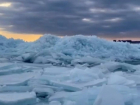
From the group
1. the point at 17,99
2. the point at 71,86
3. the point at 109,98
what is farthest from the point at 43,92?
the point at 109,98

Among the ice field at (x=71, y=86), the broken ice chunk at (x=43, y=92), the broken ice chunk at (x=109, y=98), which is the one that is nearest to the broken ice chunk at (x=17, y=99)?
the ice field at (x=71, y=86)

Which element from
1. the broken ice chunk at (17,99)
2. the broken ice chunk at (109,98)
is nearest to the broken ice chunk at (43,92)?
the broken ice chunk at (17,99)

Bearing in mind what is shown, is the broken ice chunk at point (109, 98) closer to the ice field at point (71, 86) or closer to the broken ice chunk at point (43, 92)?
the ice field at point (71, 86)

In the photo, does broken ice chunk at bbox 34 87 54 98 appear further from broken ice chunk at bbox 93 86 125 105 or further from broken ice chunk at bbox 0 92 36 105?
broken ice chunk at bbox 93 86 125 105

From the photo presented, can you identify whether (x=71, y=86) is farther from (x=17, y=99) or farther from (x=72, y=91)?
(x=17, y=99)

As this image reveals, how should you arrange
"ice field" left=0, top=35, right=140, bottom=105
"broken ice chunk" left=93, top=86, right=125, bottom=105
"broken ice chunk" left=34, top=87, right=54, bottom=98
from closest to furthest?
"broken ice chunk" left=93, top=86, right=125, bottom=105, "ice field" left=0, top=35, right=140, bottom=105, "broken ice chunk" left=34, top=87, right=54, bottom=98

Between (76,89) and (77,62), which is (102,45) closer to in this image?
(77,62)

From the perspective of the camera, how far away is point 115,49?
39.4 ft

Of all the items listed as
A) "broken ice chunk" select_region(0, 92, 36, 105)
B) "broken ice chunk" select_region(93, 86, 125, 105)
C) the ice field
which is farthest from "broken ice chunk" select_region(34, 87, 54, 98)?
"broken ice chunk" select_region(93, 86, 125, 105)

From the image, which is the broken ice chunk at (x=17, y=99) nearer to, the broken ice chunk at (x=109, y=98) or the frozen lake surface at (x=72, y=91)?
the frozen lake surface at (x=72, y=91)

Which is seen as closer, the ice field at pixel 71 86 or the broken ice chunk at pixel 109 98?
the broken ice chunk at pixel 109 98

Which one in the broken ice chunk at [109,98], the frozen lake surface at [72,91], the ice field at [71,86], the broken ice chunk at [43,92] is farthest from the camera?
the broken ice chunk at [43,92]

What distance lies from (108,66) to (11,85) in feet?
9.89

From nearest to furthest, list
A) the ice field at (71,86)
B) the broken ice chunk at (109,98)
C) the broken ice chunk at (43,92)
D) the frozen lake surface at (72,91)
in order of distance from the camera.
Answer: the broken ice chunk at (109,98) → the frozen lake surface at (72,91) → the ice field at (71,86) → the broken ice chunk at (43,92)
